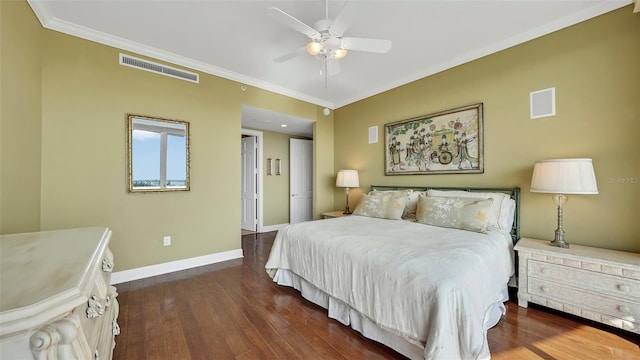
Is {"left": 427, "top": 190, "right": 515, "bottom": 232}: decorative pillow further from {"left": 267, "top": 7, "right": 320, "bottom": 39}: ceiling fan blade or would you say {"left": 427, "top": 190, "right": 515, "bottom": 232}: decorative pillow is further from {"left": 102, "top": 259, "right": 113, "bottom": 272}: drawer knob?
{"left": 102, "top": 259, "right": 113, "bottom": 272}: drawer knob

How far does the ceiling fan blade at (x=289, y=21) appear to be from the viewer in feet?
5.83

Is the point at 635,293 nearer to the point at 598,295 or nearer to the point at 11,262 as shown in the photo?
the point at 598,295

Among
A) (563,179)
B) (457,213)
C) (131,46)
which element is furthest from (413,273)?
(131,46)

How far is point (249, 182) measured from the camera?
5648 millimetres

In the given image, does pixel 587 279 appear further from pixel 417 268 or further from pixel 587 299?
pixel 417 268

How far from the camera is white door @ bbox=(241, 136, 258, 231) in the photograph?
555cm

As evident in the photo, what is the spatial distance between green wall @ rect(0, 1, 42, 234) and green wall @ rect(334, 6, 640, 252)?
4327 mm

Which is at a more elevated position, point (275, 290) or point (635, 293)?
point (635, 293)

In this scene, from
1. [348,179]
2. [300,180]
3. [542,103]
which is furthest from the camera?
[300,180]

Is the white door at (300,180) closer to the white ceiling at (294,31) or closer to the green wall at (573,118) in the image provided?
the white ceiling at (294,31)

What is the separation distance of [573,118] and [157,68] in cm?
468

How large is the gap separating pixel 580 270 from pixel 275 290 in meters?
2.75

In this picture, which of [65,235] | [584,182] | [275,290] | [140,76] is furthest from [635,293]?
[140,76]

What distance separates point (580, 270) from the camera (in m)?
1.99
